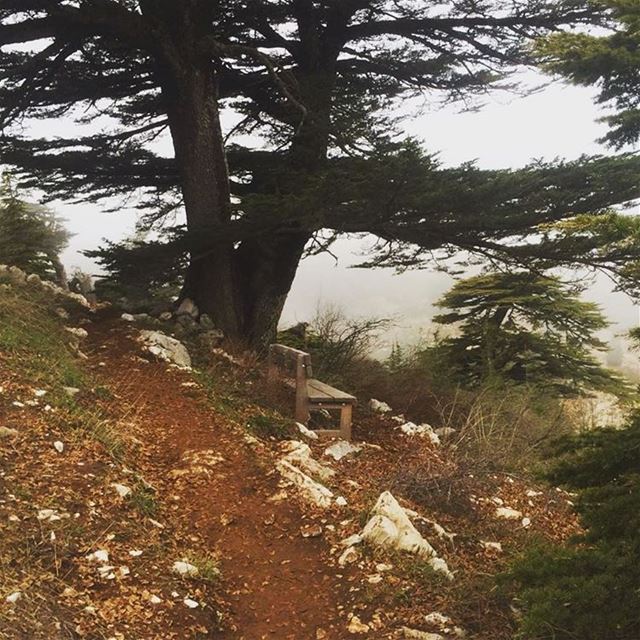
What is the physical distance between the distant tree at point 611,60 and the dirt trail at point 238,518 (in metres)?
3.28

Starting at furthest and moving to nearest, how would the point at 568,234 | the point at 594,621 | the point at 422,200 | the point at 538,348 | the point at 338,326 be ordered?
the point at 538,348 → the point at 338,326 → the point at 568,234 → the point at 422,200 → the point at 594,621

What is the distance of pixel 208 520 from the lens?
4.52m

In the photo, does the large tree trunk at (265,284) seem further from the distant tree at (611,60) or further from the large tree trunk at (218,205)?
the distant tree at (611,60)

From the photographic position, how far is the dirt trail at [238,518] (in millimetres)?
3629

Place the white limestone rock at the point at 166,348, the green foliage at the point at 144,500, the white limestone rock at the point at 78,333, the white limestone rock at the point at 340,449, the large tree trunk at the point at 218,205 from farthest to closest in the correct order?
1. the large tree trunk at the point at 218,205
2. the white limestone rock at the point at 78,333
3. the white limestone rock at the point at 166,348
4. the white limestone rock at the point at 340,449
5. the green foliage at the point at 144,500

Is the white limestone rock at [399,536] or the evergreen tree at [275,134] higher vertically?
the evergreen tree at [275,134]

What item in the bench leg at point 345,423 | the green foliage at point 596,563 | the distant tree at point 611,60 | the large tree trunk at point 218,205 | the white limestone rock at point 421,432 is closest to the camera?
the green foliage at point 596,563

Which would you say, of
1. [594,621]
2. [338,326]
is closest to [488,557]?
[594,621]

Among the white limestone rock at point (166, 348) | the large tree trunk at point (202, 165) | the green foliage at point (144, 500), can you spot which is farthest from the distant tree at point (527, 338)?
the green foliage at point (144, 500)

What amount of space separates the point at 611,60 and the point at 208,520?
3.86 m

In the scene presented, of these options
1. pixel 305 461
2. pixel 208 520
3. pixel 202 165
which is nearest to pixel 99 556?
pixel 208 520

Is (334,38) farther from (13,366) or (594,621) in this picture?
(594,621)

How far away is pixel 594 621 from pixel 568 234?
20.3 ft

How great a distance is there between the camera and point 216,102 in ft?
32.6
